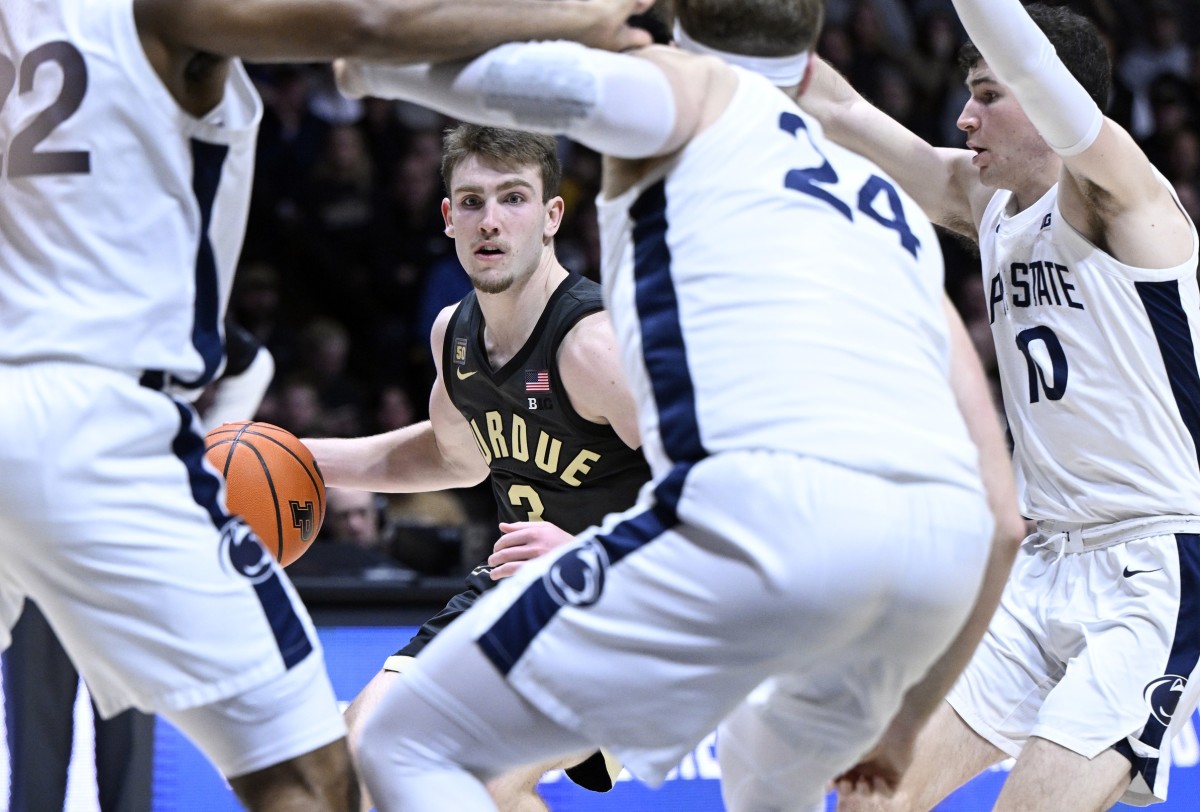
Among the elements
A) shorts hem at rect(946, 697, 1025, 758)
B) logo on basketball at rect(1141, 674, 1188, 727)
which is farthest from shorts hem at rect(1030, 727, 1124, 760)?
shorts hem at rect(946, 697, 1025, 758)

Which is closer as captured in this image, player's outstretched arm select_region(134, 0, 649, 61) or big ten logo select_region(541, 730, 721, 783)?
player's outstretched arm select_region(134, 0, 649, 61)

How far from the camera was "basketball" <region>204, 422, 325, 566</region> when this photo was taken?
4113mm

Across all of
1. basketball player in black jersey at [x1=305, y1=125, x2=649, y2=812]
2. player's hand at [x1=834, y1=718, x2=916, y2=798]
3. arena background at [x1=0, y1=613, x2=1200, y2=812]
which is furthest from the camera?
arena background at [x1=0, y1=613, x2=1200, y2=812]

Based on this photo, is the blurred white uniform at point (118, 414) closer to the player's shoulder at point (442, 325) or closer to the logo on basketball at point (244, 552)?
the logo on basketball at point (244, 552)

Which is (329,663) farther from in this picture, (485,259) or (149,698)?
(149,698)

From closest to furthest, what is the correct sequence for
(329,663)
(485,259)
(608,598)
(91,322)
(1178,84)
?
(608,598)
(91,322)
(485,259)
(329,663)
(1178,84)

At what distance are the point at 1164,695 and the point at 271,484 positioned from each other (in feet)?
8.10

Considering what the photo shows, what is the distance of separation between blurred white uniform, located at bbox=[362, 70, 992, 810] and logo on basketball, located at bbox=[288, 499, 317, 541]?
4.99 feet

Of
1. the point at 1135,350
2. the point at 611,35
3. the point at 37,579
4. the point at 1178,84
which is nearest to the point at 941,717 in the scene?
the point at 1135,350

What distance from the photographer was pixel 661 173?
277cm

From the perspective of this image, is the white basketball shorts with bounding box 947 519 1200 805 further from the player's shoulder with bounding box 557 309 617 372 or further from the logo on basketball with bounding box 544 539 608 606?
the logo on basketball with bounding box 544 539 608 606

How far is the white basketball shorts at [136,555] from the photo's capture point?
8.84ft

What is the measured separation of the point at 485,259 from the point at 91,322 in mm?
1889

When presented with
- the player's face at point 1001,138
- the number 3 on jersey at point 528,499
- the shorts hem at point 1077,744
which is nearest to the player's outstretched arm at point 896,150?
the player's face at point 1001,138
